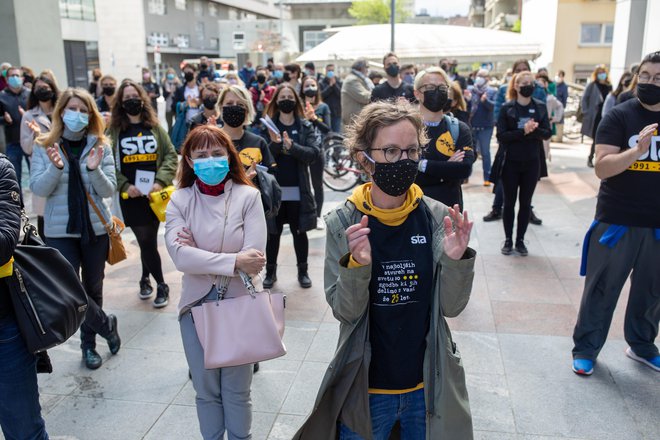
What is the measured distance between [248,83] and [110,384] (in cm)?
1720

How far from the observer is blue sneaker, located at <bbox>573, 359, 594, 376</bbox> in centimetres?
439

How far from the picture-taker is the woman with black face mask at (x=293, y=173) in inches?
242

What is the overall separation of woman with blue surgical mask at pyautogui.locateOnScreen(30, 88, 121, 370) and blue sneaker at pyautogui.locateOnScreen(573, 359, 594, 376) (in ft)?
11.5

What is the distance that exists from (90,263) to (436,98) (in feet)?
10.1

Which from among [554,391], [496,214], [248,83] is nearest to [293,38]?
[248,83]

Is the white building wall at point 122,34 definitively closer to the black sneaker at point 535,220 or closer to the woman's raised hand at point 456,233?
the black sneaker at point 535,220

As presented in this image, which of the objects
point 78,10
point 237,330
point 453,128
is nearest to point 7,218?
point 237,330

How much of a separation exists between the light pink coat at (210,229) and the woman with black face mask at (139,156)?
2.25 metres

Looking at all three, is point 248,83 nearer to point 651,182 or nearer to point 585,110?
point 585,110

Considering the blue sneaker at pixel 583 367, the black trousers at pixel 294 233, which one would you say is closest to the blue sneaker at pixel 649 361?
the blue sneaker at pixel 583 367

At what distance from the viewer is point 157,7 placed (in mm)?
49438

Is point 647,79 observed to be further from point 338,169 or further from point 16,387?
point 338,169

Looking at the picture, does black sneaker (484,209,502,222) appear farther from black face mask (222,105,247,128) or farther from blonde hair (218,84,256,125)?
black face mask (222,105,247,128)

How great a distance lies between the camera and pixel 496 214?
28.8 feet
